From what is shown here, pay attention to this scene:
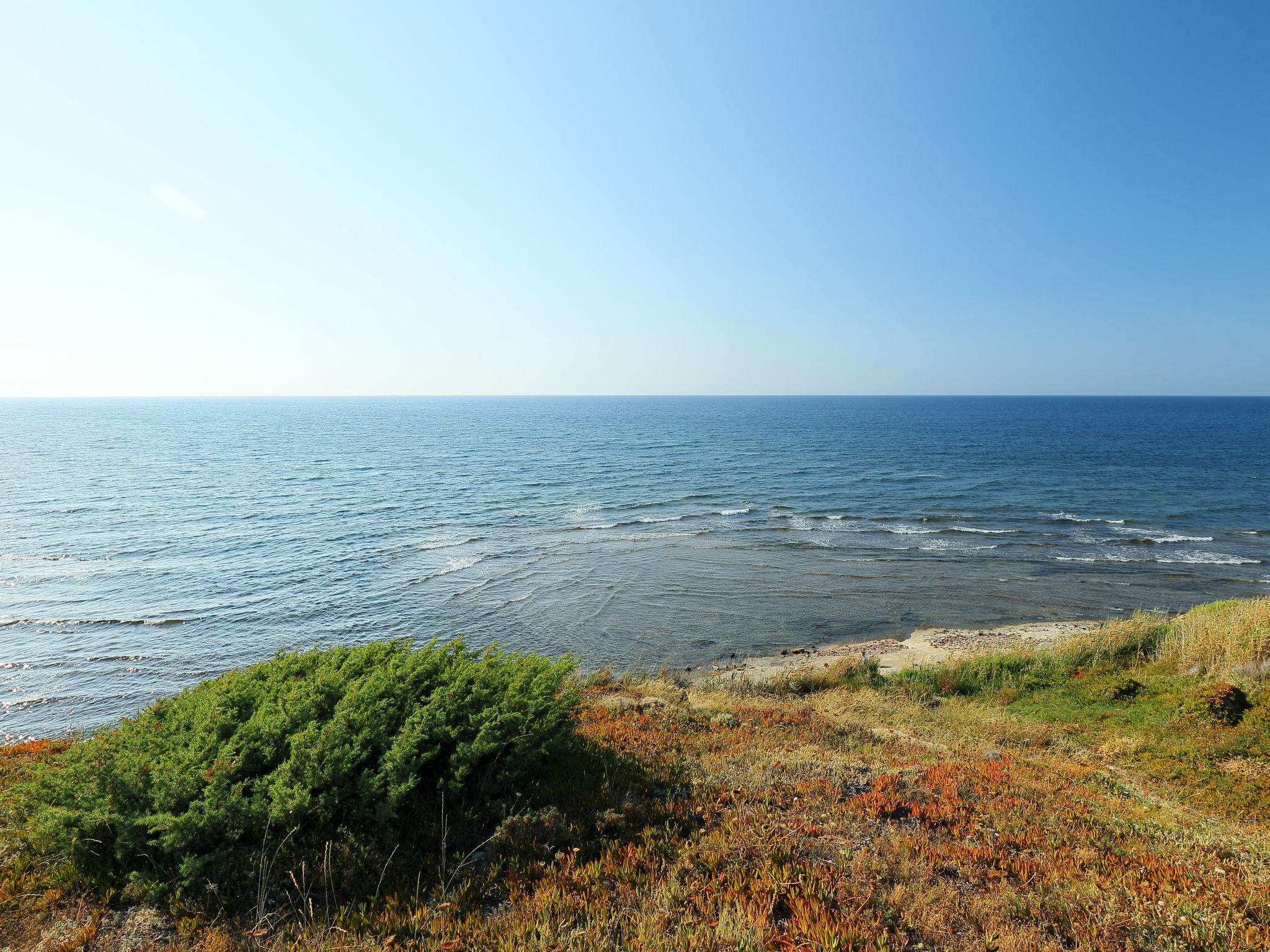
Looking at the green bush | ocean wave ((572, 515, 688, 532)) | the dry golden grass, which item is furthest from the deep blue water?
Result: the green bush

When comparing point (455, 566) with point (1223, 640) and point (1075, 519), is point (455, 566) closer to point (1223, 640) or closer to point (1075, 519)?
point (1223, 640)

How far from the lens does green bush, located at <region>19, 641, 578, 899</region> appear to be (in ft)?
20.1

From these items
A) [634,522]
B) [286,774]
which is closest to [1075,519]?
[634,522]

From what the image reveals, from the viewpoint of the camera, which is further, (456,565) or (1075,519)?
(1075,519)

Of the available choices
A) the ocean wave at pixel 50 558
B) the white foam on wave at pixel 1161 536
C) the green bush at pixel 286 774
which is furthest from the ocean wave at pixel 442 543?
the white foam on wave at pixel 1161 536

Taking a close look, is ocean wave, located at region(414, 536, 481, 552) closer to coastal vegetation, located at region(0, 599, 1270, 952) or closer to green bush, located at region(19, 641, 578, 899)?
coastal vegetation, located at region(0, 599, 1270, 952)

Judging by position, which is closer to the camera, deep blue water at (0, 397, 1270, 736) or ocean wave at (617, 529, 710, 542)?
deep blue water at (0, 397, 1270, 736)

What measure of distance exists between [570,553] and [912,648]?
20.0m

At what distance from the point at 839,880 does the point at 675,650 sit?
59.5 feet

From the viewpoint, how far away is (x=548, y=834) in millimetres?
6973

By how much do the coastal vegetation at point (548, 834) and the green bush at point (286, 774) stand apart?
0.04 m

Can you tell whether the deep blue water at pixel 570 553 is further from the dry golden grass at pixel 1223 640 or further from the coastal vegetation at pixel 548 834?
the coastal vegetation at pixel 548 834

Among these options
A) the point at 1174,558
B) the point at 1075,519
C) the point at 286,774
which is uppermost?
the point at 286,774

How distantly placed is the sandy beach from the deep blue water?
133cm
